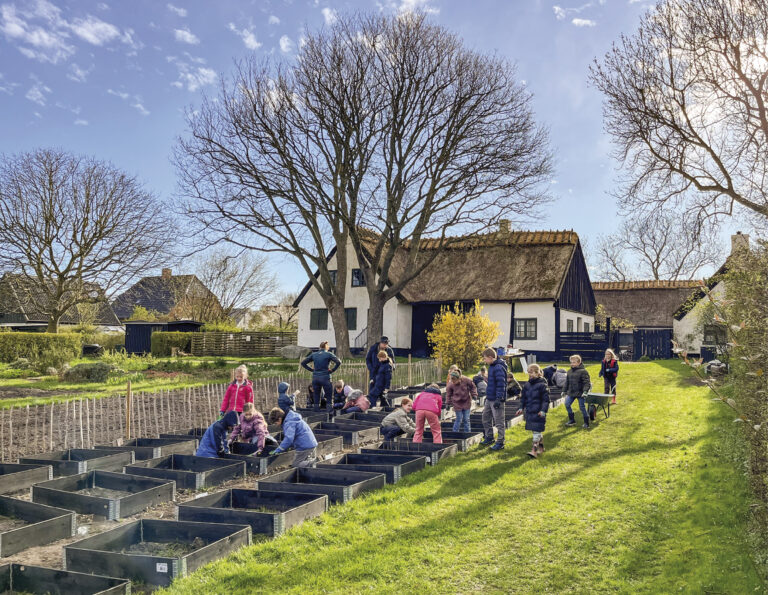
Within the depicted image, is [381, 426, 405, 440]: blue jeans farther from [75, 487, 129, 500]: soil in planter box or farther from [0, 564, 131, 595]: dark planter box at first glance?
[0, 564, 131, 595]: dark planter box

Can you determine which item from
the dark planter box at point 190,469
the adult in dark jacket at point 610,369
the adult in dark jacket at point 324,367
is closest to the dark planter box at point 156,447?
the dark planter box at point 190,469

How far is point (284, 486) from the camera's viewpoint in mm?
7785

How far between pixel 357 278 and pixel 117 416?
23798mm

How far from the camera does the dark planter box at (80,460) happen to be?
9.43 metres

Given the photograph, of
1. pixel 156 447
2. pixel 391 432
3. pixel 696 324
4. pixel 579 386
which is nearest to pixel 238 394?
pixel 156 447

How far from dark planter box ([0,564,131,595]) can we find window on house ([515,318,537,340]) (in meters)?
29.5

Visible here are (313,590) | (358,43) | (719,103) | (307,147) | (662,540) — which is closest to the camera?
(313,590)

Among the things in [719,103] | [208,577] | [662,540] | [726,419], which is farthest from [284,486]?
[719,103]

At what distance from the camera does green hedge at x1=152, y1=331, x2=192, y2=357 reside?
39.3 meters

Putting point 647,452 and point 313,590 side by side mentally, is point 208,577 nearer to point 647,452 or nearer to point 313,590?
point 313,590

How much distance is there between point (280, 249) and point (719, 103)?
1949 cm

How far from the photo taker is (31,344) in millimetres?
29500

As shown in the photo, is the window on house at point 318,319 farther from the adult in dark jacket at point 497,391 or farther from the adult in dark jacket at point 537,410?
the adult in dark jacket at point 537,410

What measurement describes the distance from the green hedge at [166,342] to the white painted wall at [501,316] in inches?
810
